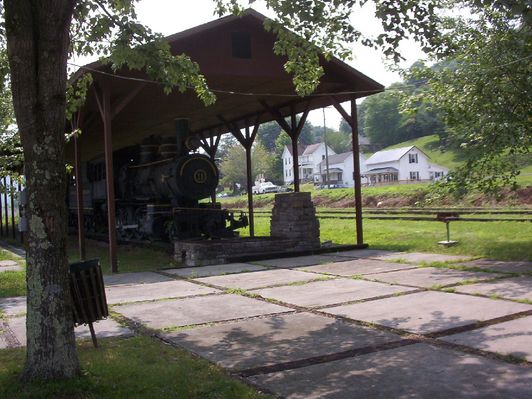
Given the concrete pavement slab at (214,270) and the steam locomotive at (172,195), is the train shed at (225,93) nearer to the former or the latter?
the steam locomotive at (172,195)

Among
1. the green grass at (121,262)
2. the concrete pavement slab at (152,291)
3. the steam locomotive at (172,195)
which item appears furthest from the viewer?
the steam locomotive at (172,195)

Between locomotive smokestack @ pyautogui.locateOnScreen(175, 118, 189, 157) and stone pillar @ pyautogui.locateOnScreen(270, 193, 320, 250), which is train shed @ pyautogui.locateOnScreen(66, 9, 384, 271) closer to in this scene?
locomotive smokestack @ pyautogui.locateOnScreen(175, 118, 189, 157)

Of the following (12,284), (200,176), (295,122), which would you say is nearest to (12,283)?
(12,284)

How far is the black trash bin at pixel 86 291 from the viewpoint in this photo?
17.8 ft

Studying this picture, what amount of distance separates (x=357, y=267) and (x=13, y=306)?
20.7 feet

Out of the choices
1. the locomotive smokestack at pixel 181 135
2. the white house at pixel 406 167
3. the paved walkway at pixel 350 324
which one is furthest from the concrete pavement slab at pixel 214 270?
the white house at pixel 406 167

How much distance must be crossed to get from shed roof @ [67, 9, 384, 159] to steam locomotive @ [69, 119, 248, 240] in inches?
48.0

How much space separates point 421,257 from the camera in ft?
40.6

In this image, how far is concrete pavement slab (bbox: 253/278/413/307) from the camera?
26.2 ft

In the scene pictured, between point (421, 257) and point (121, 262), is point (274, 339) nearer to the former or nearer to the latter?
point (421, 257)

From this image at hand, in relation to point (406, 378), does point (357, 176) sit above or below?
above

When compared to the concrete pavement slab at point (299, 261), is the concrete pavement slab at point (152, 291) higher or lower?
lower

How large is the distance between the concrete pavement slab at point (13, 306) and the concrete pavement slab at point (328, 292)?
11.6 feet

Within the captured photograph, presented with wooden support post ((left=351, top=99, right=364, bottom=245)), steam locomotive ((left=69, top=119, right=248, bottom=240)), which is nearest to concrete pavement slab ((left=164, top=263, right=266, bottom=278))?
steam locomotive ((left=69, top=119, right=248, bottom=240))
